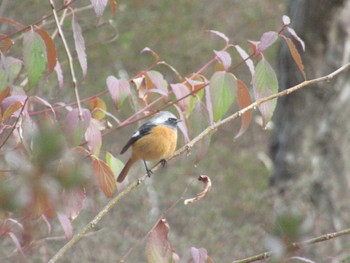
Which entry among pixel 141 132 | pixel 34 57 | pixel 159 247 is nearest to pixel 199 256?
pixel 159 247

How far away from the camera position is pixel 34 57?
5.92 ft

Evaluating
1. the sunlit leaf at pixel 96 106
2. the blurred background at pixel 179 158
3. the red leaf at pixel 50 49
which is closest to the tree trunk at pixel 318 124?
the blurred background at pixel 179 158

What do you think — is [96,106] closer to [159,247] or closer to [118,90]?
[118,90]

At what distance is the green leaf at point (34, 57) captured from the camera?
5.83 feet

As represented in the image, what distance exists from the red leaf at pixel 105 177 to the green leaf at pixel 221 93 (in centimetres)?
36

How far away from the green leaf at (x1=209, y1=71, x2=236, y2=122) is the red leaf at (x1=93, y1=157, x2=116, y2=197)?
36cm

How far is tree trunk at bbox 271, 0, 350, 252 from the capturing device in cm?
545

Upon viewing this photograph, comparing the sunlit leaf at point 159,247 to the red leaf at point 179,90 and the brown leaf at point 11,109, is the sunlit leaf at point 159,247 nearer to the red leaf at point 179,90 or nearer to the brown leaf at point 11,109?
the brown leaf at point 11,109

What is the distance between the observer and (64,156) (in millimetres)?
695

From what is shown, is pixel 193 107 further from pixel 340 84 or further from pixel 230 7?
pixel 230 7

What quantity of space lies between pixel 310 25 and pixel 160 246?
416 cm

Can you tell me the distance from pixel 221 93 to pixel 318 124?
12.6ft

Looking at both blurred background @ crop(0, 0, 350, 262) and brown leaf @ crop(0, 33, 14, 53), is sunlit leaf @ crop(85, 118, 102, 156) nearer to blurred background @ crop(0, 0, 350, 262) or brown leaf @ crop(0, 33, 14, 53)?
brown leaf @ crop(0, 33, 14, 53)

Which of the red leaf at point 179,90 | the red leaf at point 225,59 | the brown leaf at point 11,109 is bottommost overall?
the red leaf at point 179,90
